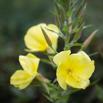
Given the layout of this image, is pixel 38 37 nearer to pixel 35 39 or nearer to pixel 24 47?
pixel 35 39

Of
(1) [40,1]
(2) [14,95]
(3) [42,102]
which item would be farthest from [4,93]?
(1) [40,1]

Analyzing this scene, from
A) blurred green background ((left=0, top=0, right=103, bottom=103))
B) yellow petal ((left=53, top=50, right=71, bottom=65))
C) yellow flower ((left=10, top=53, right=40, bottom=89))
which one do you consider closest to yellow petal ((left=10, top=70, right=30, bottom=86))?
yellow flower ((left=10, top=53, right=40, bottom=89))

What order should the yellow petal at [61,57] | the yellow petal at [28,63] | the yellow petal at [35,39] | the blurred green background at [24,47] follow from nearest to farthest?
the yellow petal at [61,57], the yellow petal at [28,63], the yellow petal at [35,39], the blurred green background at [24,47]

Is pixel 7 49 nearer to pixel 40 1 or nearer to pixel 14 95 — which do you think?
pixel 14 95

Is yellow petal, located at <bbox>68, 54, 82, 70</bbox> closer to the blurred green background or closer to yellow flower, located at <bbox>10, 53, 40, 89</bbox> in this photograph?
yellow flower, located at <bbox>10, 53, 40, 89</bbox>

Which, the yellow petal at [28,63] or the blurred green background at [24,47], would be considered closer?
the yellow petal at [28,63]

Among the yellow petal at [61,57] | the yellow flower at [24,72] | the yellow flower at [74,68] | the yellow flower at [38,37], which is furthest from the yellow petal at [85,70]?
the yellow flower at [38,37]

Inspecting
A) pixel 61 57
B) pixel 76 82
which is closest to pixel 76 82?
pixel 76 82

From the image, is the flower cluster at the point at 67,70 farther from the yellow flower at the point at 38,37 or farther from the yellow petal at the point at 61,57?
the yellow flower at the point at 38,37
